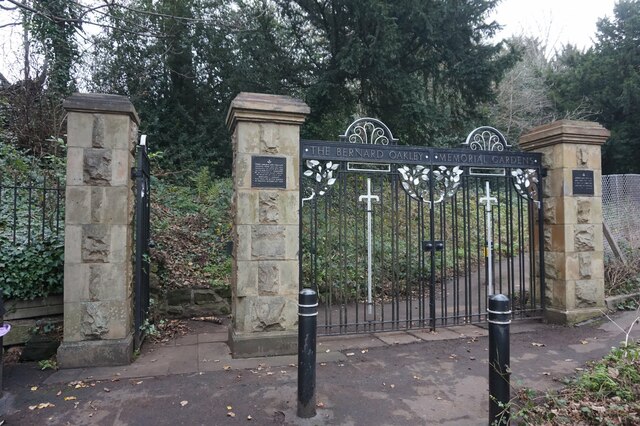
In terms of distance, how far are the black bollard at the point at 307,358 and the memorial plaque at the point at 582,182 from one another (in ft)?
16.1

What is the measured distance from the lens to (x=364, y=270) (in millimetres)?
8352

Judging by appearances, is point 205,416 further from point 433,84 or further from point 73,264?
point 433,84

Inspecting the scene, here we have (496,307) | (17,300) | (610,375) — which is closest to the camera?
(496,307)

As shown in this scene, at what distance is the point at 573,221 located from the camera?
599 centimetres

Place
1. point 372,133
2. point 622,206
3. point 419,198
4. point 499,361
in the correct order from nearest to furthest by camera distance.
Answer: point 499,361
point 372,133
point 419,198
point 622,206

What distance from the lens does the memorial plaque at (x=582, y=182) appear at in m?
6.04

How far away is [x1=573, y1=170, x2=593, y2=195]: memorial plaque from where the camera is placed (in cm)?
604

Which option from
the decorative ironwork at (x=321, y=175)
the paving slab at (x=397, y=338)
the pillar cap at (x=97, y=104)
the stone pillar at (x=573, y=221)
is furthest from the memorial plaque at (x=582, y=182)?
the pillar cap at (x=97, y=104)

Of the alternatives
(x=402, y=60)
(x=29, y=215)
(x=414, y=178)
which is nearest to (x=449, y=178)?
(x=414, y=178)

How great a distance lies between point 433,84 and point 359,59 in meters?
2.92

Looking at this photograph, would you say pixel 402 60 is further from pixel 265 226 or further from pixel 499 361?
pixel 499 361

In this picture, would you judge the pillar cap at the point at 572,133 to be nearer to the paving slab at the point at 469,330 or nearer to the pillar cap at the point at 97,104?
the paving slab at the point at 469,330

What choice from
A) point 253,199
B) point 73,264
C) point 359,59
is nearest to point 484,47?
point 359,59

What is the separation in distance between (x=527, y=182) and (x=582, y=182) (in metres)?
0.77
